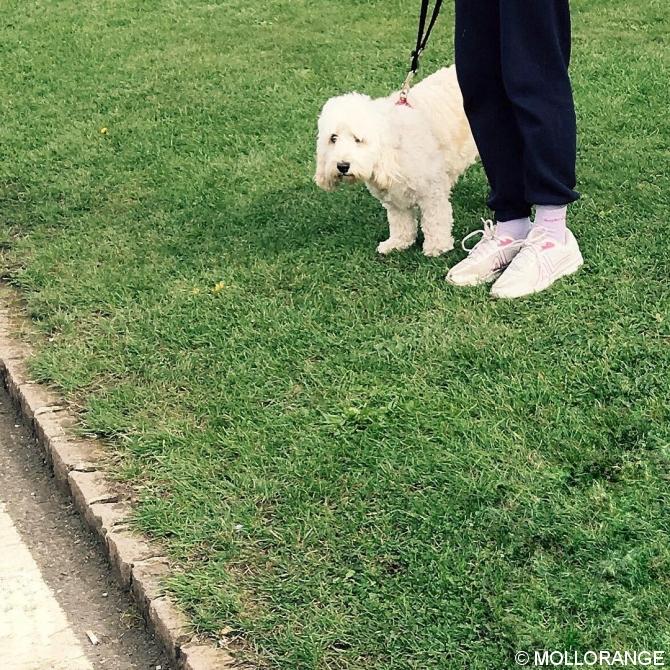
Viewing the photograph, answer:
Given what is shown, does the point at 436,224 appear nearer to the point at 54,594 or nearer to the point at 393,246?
the point at 393,246

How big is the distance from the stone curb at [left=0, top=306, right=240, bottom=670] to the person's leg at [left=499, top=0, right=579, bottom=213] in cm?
187

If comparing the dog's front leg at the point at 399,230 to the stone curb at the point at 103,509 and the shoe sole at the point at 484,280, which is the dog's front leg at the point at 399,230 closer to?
the shoe sole at the point at 484,280

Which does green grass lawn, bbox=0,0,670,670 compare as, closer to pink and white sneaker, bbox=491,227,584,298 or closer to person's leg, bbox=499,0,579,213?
pink and white sneaker, bbox=491,227,584,298

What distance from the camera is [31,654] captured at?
279 cm

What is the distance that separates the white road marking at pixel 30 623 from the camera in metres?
2.78

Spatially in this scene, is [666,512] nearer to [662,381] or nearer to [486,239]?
[662,381]

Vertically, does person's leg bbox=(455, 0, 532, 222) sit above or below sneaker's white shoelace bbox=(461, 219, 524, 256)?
above

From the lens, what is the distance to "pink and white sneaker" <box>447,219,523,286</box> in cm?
406

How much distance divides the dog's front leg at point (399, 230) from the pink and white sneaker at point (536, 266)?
67cm

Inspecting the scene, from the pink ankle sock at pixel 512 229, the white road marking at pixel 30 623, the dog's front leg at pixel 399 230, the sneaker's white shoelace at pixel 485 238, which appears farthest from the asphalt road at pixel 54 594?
the pink ankle sock at pixel 512 229

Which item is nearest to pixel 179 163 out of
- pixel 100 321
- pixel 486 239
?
pixel 100 321

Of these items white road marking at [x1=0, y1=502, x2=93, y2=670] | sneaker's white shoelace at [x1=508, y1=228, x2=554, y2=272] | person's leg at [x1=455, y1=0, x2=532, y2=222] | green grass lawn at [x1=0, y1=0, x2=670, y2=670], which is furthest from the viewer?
sneaker's white shoelace at [x1=508, y1=228, x2=554, y2=272]

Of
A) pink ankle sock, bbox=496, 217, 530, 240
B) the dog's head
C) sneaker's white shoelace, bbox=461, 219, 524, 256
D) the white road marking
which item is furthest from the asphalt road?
pink ankle sock, bbox=496, 217, 530, 240

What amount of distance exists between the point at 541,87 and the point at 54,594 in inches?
93.9
